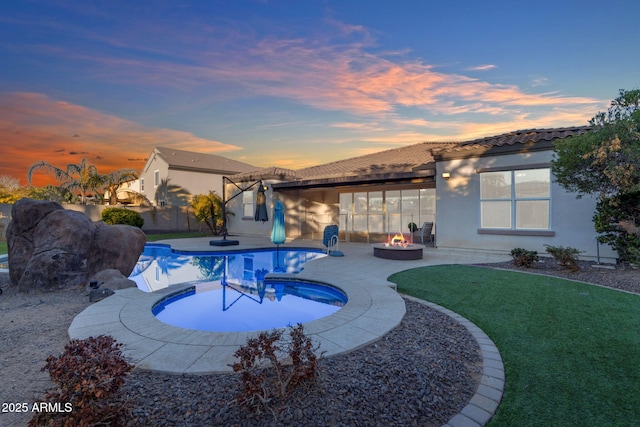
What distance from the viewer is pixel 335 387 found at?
2.78 m

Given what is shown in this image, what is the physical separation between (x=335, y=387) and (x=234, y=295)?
15.8ft

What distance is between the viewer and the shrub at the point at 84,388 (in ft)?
6.03

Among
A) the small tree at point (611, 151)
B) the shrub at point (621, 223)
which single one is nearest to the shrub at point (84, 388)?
the small tree at point (611, 151)

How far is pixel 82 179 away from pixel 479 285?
3139 cm

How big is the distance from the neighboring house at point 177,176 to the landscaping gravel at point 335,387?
22.9 metres

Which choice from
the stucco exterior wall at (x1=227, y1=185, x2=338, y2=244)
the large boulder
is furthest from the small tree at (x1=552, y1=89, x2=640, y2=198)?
the stucco exterior wall at (x1=227, y1=185, x2=338, y2=244)

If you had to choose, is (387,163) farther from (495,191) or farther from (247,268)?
(247,268)

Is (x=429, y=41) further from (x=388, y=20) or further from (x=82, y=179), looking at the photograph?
(x=82, y=179)

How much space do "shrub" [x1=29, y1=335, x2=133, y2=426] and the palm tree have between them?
30576mm

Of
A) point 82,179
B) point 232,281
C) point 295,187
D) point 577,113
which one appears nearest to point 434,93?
point 577,113

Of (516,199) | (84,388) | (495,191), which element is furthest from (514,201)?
(84,388)

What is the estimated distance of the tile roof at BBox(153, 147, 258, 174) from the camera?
85.3ft

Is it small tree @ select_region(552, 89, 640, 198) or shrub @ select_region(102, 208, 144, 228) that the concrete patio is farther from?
shrub @ select_region(102, 208, 144, 228)

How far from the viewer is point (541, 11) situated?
8.98 m
